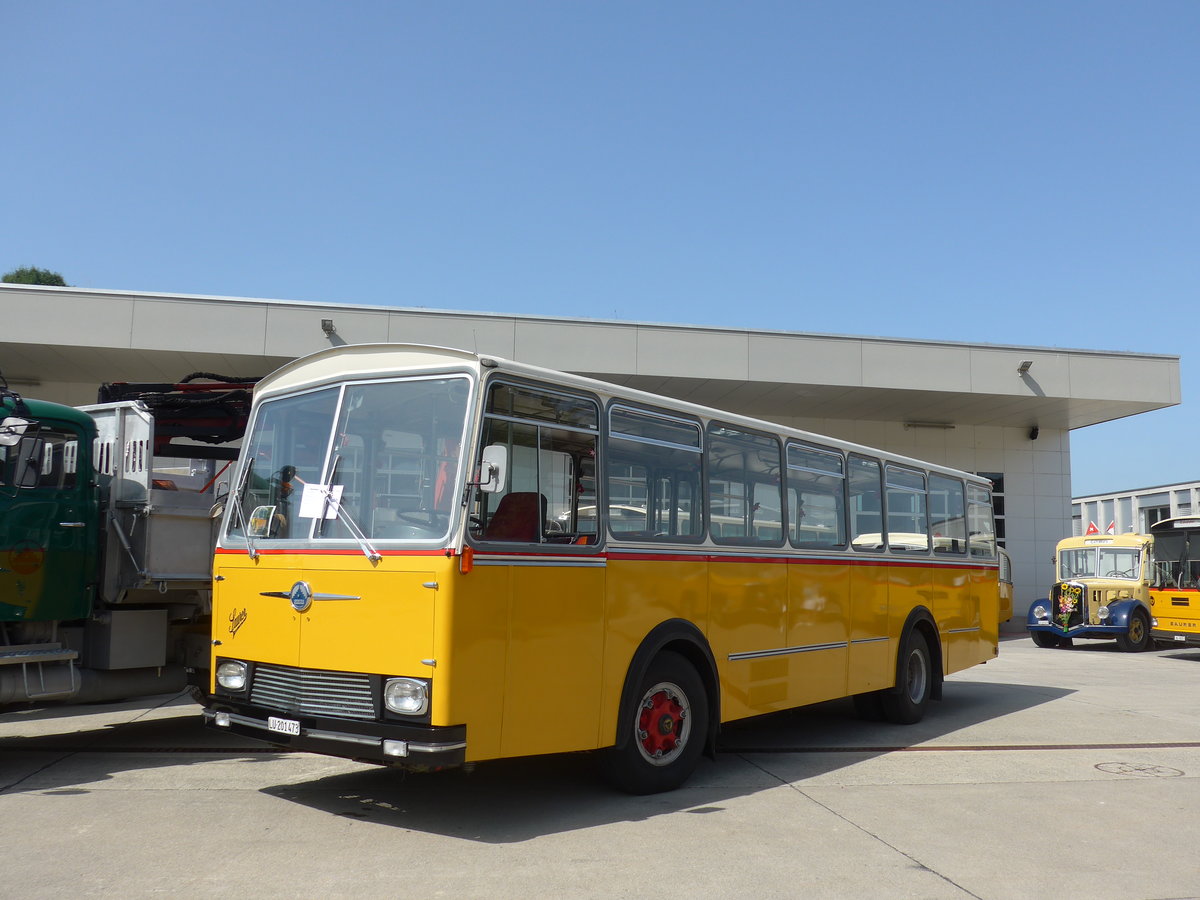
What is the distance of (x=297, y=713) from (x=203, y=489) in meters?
4.02

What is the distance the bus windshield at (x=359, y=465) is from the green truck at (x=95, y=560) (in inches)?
76.6

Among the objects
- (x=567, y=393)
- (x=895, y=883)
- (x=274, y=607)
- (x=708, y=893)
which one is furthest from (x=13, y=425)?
(x=895, y=883)

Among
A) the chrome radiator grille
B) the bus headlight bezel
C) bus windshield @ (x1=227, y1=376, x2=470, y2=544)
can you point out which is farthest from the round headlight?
bus windshield @ (x1=227, y1=376, x2=470, y2=544)

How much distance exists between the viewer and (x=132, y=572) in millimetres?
8398

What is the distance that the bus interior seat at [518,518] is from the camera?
5.92 metres

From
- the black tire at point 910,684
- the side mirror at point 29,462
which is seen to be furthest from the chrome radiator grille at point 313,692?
the black tire at point 910,684

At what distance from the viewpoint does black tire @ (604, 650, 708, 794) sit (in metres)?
6.79

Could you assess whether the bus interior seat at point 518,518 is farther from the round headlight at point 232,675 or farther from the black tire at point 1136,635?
the black tire at point 1136,635

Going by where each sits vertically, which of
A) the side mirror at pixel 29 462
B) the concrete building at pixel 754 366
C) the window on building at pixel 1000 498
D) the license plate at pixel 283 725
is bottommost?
the license plate at pixel 283 725

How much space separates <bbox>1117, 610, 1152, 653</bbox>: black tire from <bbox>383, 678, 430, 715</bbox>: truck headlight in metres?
20.4

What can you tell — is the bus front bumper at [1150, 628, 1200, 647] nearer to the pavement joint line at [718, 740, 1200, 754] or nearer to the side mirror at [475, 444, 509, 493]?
the pavement joint line at [718, 740, 1200, 754]

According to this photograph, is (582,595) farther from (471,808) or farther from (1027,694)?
(1027,694)

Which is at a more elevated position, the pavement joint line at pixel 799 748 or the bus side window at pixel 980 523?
the bus side window at pixel 980 523

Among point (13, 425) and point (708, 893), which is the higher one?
point (13, 425)
